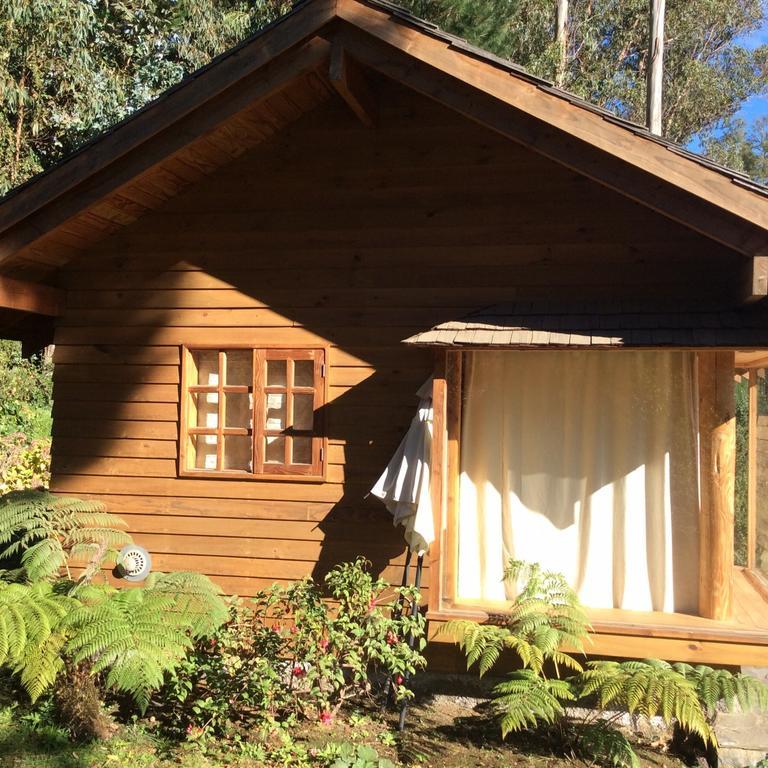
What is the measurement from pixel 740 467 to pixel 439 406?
9.41 feet

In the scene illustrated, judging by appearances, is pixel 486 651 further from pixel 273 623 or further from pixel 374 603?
pixel 273 623

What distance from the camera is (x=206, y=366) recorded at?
6.21 meters

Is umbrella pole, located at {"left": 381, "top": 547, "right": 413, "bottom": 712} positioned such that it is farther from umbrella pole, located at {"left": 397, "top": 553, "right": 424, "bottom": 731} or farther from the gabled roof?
the gabled roof

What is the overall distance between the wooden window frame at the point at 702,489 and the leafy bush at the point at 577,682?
0.99 feet

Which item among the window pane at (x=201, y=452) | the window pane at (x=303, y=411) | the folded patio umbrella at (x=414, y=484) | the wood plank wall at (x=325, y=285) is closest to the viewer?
the folded patio umbrella at (x=414, y=484)

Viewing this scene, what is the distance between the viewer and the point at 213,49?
15.5 m

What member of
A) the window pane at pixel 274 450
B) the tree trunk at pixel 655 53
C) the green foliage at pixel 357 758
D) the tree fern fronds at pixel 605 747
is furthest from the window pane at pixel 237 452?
the tree trunk at pixel 655 53

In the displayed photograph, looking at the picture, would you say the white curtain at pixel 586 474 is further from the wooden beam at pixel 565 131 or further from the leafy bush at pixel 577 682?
the wooden beam at pixel 565 131

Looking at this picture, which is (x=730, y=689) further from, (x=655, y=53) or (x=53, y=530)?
(x=655, y=53)

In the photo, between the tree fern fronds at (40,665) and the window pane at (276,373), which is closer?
the tree fern fronds at (40,665)

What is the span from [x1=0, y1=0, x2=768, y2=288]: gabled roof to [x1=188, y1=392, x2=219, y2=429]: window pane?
5.00 feet

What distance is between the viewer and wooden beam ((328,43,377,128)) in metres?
5.09

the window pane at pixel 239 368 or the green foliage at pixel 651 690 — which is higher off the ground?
the window pane at pixel 239 368

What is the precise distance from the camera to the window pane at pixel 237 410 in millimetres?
6055
